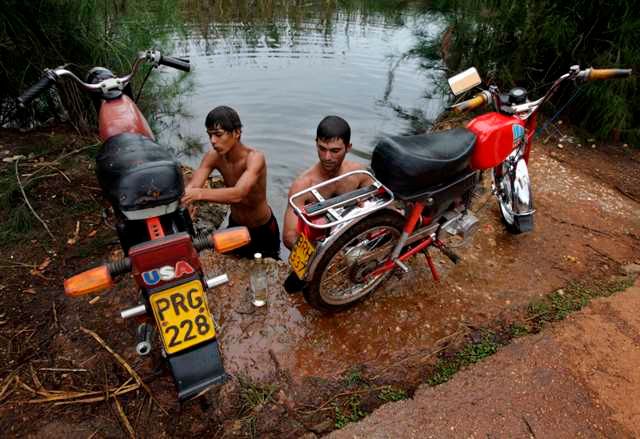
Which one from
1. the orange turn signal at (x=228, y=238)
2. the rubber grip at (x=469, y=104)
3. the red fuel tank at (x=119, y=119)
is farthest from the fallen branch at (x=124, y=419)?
the rubber grip at (x=469, y=104)

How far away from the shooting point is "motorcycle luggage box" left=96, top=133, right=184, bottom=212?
1514 millimetres

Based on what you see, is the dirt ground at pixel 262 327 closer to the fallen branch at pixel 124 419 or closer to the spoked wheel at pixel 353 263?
the fallen branch at pixel 124 419

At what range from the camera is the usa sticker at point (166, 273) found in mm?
1466

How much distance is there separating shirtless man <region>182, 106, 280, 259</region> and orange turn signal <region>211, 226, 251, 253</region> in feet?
2.22

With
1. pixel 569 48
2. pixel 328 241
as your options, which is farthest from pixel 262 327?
pixel 569 48

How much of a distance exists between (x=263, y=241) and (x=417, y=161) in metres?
2.16

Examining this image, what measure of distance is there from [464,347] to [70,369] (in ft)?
7.68

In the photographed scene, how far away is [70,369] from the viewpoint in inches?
86.5

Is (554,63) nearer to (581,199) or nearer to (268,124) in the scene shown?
(581,199)

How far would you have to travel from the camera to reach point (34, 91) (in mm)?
2346

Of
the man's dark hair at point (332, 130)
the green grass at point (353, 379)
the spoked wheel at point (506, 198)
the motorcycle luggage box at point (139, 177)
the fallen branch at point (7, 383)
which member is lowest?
the green grass at point (353, 379)

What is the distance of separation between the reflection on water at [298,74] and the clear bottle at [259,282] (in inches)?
78.8

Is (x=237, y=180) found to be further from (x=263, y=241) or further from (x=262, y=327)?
(x=262, y=327)

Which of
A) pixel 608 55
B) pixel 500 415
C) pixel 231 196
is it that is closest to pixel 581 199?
pixel 608 55
